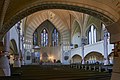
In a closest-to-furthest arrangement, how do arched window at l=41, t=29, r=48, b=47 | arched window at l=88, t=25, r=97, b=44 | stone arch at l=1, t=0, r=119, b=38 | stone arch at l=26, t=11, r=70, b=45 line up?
stone arch at l=1, t=0, r=119, b=38, arched window at l=88, t=25, r=97, b=44, stone arch at l=26, t=11, r=70, b=45, arched window at l=41, t=29, r=48, b=47

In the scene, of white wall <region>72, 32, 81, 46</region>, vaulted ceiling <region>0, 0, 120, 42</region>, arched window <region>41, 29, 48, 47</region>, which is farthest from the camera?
arched window <region>41, 29, 48, 47</region>

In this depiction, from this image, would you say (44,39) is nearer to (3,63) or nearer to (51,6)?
(3,63)

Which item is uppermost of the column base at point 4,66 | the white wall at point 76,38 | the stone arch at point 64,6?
the white wall at point 76,38

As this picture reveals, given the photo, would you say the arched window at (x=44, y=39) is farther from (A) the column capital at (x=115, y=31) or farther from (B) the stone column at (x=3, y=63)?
(A) the column capital at (x=115, y=31)

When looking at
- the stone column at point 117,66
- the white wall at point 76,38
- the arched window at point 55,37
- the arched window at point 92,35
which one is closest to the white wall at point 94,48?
the arched window at point 92,35

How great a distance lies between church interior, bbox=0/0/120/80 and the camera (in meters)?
9.58

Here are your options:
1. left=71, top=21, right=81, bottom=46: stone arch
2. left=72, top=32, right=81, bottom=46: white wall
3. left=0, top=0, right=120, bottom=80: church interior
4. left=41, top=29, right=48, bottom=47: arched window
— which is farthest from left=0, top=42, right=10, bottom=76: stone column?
left=41, top=29, right=48, bottom=47: arched window

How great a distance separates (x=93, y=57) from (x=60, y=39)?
10.8 m

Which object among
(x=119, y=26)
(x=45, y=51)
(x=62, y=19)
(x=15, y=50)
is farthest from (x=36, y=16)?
(x=119, y=26)

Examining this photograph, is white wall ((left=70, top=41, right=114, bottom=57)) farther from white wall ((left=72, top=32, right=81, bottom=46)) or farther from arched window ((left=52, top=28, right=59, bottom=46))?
arched window ((left=52, top=28, right=59, bottom=46))

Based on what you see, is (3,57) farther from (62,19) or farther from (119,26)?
(62,19)

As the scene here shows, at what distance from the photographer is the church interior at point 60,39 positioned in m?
9.58

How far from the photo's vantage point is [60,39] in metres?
42.2

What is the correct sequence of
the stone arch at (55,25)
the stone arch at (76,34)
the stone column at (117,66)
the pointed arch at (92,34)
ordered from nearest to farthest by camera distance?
the stone column at (117,66)
the pointed arch at (92,34)
the stone arch at (76,34)
the stone arch at (55,25)
